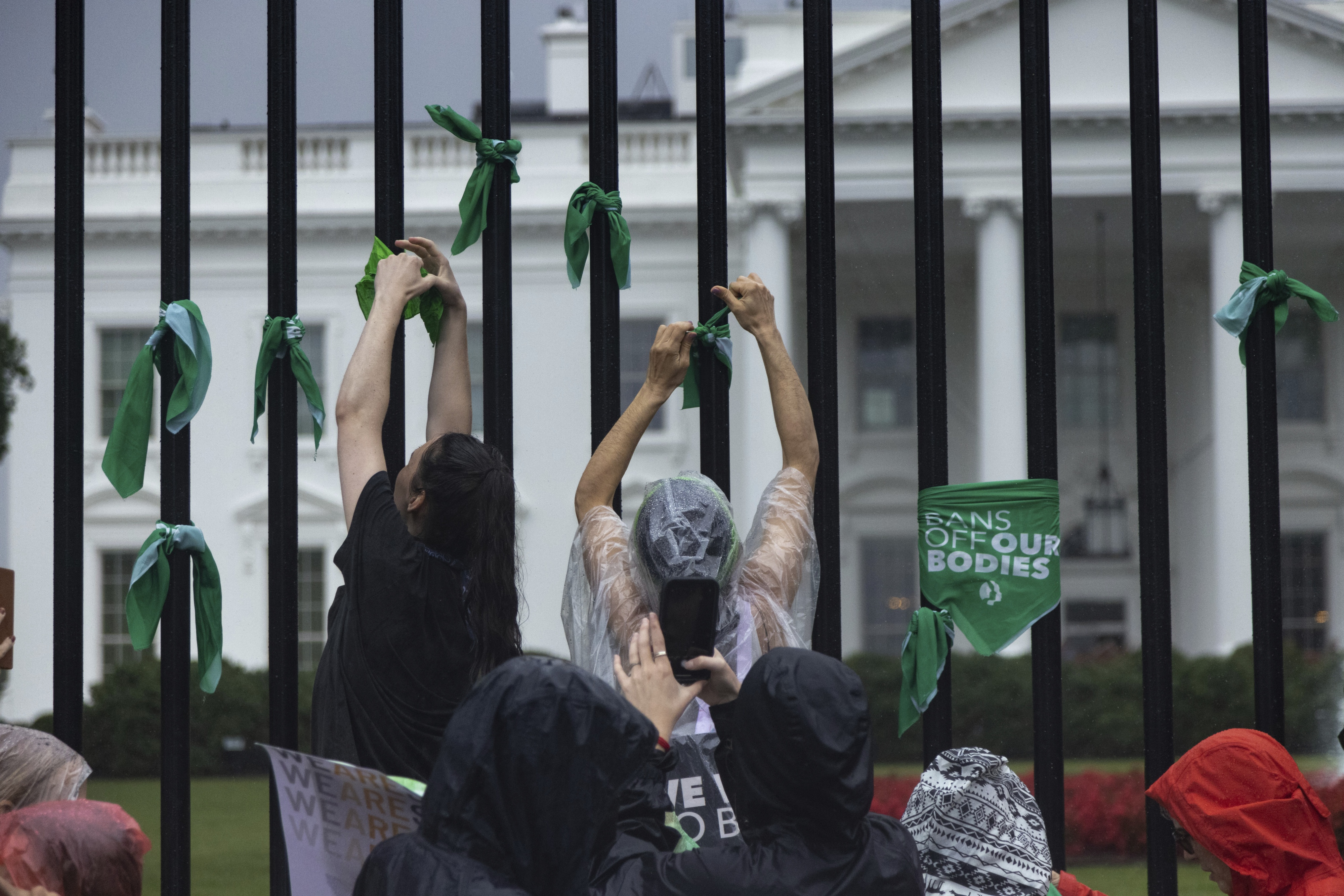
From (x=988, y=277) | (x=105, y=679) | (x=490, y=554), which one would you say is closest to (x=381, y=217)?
(x=490, y=554)

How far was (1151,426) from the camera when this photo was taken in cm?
267

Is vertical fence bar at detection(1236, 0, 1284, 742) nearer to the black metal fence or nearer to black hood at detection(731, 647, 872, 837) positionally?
the black metal fence

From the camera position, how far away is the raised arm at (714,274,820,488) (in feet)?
7.95

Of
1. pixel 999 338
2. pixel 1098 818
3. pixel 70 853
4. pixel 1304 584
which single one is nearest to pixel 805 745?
pixel 70 853

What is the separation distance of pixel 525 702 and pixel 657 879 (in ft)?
1.11

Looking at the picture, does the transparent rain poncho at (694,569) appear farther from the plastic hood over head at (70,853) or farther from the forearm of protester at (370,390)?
the plastic hood over head at (70,853)

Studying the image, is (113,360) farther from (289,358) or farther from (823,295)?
(823,295)

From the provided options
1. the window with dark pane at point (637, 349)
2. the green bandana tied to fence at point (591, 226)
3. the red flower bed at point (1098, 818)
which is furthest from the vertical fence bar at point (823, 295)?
the window with dark pane at point (637, 349)

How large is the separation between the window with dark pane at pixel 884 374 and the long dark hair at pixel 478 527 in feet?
65.0

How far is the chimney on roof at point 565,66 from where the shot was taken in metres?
22.7

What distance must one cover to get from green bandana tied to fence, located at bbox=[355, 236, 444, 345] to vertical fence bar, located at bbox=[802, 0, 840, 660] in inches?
30.0

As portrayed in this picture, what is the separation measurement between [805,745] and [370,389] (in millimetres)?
1136

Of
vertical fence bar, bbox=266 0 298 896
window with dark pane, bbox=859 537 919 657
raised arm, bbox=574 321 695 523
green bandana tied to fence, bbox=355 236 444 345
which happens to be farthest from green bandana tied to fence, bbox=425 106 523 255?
window with dark pane, bbox=859 537 919 657

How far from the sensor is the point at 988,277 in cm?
1900
